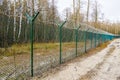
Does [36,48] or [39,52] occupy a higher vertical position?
[36,48]

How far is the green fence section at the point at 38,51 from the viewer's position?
19.7ft

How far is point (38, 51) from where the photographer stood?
8.58 m

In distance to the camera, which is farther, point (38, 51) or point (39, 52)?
point (39, 52)

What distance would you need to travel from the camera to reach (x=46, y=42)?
793cm

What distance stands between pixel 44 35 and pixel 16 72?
2.34 m

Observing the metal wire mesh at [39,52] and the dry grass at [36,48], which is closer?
the dry grass at [36,48]

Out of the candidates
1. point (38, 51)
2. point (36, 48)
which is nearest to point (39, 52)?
point (38, 51)

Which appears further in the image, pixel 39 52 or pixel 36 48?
pixel 39 52

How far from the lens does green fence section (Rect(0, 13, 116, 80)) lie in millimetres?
6012

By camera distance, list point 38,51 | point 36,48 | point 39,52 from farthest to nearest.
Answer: point 39,52 < point 38,51 < point 36,48

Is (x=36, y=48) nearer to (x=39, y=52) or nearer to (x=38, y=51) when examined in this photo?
(x=38, y=51)

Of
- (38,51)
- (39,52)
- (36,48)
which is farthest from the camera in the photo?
(39,52)

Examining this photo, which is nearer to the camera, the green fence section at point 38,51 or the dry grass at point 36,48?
the dry grass at point 36,48

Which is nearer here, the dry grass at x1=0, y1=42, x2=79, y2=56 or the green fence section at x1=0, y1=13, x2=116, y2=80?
the dry grass at x1=0, y1=42, x2=79, y2=56
